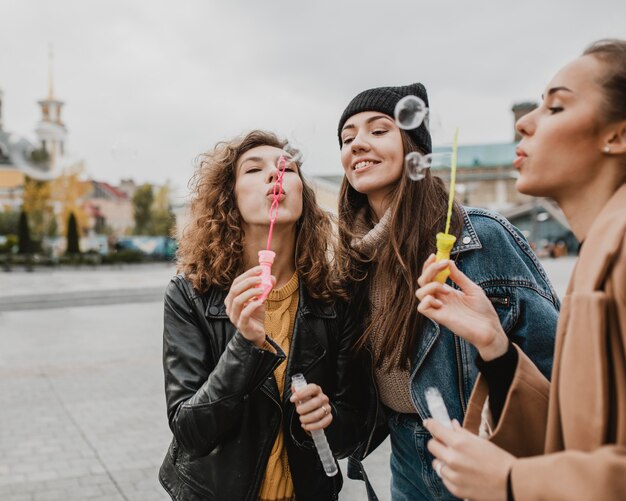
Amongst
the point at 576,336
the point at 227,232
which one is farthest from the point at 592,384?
the point at 227,232

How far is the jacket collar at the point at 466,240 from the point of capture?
2.05 m

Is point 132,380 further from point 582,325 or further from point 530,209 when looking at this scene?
point 530,209

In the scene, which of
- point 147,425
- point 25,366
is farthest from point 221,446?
point 25,366

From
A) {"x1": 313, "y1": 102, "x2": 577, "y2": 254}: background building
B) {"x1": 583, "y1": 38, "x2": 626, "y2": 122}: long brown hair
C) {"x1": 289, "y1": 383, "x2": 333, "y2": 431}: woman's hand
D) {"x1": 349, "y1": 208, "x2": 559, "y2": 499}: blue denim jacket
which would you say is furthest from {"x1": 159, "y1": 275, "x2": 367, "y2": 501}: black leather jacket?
{"x1": 313, "y1": 102, "x2": 577, "y2": 254}: background building

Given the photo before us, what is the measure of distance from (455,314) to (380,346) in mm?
642

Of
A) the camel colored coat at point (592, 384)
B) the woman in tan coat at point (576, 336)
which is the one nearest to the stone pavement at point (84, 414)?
the woman in tan coat at point (576, 336)

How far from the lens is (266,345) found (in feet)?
6.30

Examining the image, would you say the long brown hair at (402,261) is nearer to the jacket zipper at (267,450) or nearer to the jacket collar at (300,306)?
the jacket collar at (300,306)

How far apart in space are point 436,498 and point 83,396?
5647 millimetres

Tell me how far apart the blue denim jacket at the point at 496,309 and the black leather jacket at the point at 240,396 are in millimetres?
272

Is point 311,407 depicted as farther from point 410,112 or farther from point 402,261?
point 410,112

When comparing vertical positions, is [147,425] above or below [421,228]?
below

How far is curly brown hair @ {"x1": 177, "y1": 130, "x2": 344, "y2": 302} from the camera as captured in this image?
7.32 ft

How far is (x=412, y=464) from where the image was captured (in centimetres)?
220
